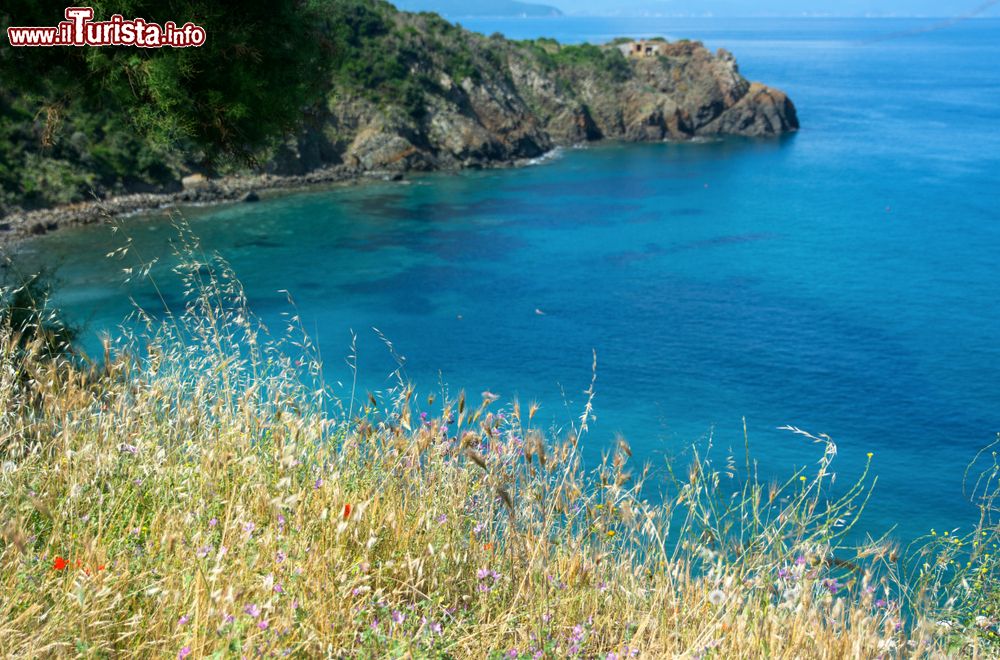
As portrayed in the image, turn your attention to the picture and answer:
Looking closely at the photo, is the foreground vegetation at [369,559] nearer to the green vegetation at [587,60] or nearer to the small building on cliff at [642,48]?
the green vegetation at [587,60]

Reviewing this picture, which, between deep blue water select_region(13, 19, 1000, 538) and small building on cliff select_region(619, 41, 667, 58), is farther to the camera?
small building on cliff select_region(619, 41, 667, 58)

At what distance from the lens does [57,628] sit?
274cm


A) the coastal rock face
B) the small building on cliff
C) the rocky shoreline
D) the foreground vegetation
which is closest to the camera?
the foreground vegetation

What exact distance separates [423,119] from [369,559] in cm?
6589

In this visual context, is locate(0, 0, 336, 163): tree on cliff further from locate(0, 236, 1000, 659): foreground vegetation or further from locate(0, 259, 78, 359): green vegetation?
locate(0, 236, 1000, 659): foreground vegetation

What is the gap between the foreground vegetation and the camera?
2.90m

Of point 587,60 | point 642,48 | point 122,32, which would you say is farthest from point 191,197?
point 642,48

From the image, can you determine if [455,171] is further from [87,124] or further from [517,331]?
[517,331]

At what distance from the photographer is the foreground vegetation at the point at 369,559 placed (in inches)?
114

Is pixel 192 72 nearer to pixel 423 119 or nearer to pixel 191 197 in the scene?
pixel 191 197

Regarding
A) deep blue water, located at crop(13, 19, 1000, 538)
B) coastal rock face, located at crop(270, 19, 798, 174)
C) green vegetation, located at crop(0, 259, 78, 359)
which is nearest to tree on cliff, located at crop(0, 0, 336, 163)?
green vegetation, located at crop(0, 259, 78, 359)

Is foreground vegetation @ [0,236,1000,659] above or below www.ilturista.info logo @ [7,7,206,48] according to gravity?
below

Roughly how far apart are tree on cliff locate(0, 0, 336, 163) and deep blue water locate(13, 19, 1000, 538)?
194 inches

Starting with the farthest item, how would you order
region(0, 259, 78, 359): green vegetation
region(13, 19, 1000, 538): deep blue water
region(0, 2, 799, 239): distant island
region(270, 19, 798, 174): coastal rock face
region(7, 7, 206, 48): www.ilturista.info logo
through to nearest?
region(270, 19, 798, 174): coastal rock face
region(0, 2, 799, 239): distant island
region(13, 19, 1000, 538): deep blue water
region(7, 7, 206, 48): www.ilturista.info logo
region(0, 259, 78, 359): green vegetation
